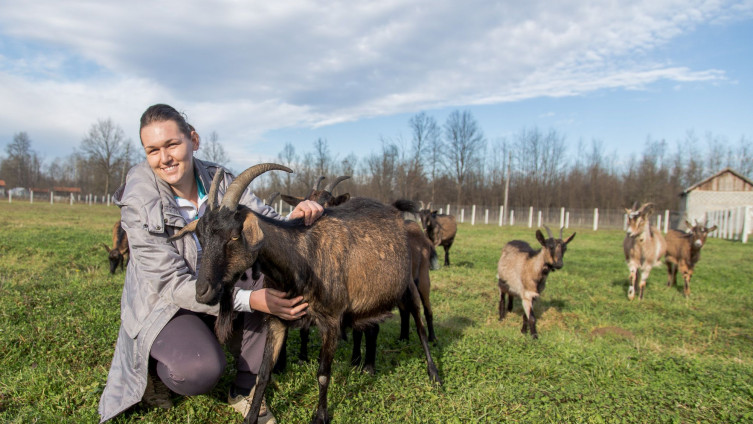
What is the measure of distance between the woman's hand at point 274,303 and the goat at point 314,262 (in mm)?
77

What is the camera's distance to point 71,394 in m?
3.60

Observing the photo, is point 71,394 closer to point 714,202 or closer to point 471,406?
point 471,406

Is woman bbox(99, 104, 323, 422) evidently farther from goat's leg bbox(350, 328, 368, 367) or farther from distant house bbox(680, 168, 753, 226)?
distant house bbox(680, 168, 753, 226)

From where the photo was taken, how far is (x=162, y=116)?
335cm

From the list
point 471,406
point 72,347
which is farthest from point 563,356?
point 72,347

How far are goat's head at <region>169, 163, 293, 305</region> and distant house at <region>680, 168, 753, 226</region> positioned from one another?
44294mm

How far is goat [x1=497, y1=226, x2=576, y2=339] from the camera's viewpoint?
7273 mm

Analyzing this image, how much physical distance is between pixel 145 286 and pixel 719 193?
154 feet

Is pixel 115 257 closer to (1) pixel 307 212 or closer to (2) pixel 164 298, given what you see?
(2) pixel 164 298

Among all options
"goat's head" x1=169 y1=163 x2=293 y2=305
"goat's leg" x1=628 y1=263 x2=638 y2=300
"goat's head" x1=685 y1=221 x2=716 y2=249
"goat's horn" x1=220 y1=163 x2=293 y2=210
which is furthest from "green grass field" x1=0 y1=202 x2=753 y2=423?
"goat's head" x1=685 y1=221 x2=716 y2=249

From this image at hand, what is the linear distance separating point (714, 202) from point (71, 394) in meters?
46.7

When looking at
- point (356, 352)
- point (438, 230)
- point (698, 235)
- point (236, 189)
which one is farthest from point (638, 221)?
point (236, 189)

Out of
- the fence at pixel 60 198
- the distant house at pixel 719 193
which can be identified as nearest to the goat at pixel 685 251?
the distant house at pixel 719 193

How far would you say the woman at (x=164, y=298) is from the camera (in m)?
3.07
